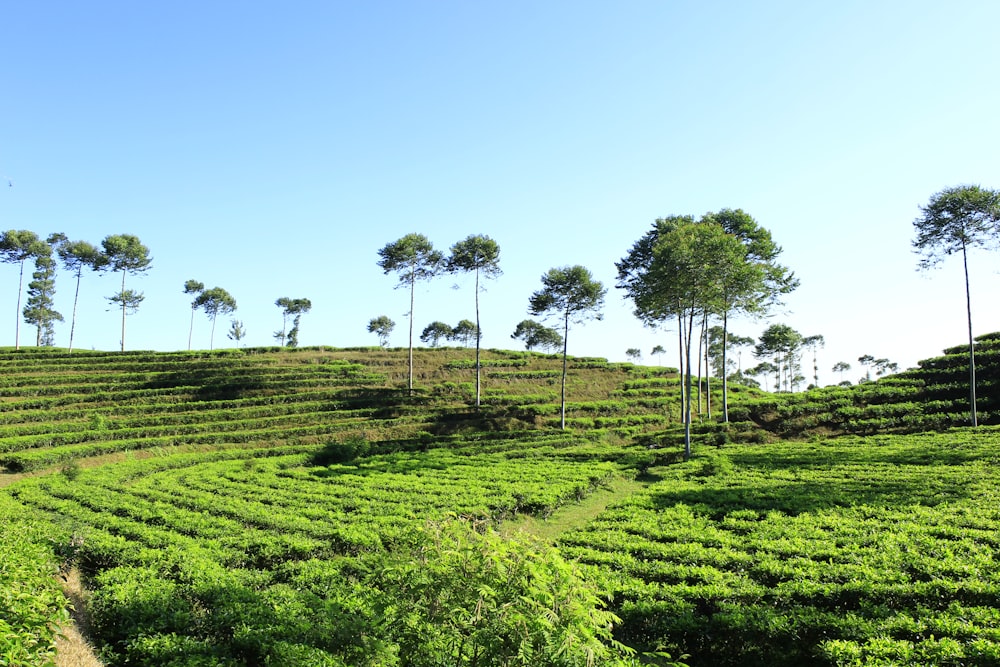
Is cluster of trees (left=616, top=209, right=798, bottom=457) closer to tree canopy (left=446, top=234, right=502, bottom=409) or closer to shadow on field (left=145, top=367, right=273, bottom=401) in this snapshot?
tree canopy (left=446, top=234, right=502, bottom=409)

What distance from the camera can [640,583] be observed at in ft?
43.1

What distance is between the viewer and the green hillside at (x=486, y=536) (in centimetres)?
673

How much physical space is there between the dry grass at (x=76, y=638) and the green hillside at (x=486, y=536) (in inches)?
13.1

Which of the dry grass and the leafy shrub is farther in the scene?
the leafy shrub

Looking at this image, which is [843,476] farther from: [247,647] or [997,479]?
[247,647]

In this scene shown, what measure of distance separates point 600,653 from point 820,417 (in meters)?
47.1

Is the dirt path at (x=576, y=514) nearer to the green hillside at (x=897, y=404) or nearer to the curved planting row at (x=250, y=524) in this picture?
the curved planting row at (x=250, y=524)

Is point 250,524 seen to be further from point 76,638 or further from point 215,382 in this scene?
point 215,382

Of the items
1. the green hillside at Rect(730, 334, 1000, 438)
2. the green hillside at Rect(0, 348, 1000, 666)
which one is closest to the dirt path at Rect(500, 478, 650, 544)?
the green hillside at Rect(0, 348, 1000, 666)

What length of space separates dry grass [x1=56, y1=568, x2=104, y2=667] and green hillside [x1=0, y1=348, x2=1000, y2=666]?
334mm

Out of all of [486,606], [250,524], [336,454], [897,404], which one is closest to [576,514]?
[250,524]

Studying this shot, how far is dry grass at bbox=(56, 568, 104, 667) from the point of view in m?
10.6

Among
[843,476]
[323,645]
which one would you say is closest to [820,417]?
[843,476]

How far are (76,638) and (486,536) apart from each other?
11.3m
